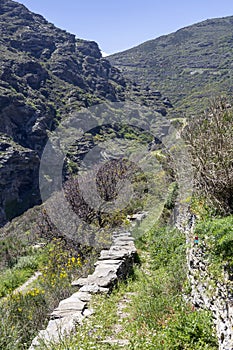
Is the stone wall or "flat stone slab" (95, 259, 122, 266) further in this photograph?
"flat stone slab" (95, 259, 122, 266)

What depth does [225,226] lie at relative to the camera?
3.78m

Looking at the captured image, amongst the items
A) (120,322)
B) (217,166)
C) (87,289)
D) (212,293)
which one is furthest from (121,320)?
(217,166)

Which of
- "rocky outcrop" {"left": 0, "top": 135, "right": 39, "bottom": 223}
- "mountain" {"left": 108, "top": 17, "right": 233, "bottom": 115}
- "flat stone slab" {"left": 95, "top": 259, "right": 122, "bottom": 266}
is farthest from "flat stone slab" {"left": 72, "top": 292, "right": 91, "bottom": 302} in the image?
"mountain" {"left": 108, "top": 17, "right": 233, "bottom": 115}

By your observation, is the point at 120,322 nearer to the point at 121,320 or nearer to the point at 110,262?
the point at 121,320

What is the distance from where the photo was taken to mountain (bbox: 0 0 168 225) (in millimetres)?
43500

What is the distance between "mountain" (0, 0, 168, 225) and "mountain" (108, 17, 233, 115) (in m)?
14.4

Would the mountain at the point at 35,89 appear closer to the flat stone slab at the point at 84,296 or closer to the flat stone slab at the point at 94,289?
the flat stone slab at the point at 94,289

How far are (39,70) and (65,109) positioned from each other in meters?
12.0

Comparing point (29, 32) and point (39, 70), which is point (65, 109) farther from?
point (29, 32)

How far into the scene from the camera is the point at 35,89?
63562mm

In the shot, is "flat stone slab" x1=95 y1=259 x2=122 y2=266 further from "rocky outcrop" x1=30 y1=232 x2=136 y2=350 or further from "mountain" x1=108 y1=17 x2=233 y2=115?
"mountain" x1=108 y1=17 x2=233 y2=115

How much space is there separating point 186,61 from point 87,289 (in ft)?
411

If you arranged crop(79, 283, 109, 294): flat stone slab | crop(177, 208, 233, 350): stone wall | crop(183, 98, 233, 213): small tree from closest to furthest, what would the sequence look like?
crop(177, 208, 233, 350): stone wall → crop(183, 98, 233, 213): small tree → crop(79, 283, 109, 294): flat stone slab

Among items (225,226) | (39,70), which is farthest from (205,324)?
(39,70)
